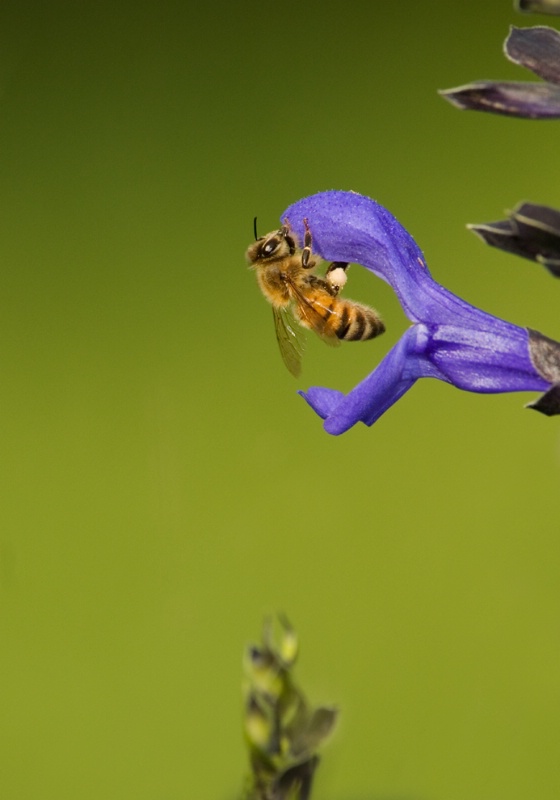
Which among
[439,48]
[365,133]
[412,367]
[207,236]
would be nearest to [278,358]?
[207,236]

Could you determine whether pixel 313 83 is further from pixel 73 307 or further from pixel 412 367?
pixel 412 367

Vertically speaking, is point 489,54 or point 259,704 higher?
point 489,54

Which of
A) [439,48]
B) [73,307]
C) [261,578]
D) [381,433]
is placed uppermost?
[439,48]

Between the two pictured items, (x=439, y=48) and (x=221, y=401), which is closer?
(x=221, y=401)

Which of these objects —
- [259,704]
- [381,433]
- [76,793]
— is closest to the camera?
[259,704]

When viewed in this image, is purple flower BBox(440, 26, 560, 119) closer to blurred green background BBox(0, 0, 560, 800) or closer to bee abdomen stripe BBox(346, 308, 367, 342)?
bee abdomen stripe BBox(346, 308, 367, 342)

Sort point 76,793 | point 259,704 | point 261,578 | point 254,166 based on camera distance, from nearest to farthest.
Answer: point 259,704 → point 76,793 → point 261,578 → point 254,166
